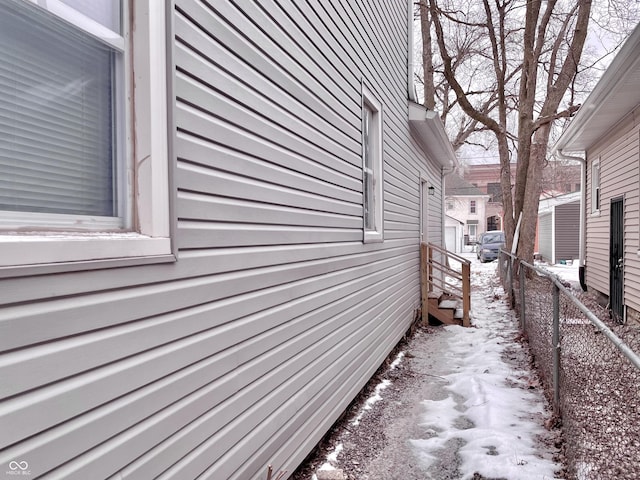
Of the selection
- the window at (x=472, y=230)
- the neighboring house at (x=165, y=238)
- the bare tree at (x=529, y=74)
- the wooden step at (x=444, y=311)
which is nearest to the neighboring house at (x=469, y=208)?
the window at (x=472, y=230)

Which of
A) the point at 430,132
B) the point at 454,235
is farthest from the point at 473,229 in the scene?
the point at 430,132

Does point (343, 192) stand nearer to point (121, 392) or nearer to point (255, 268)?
point (255, 268)

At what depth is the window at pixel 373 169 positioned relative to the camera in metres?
5.21

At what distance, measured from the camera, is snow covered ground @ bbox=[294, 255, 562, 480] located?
310 centimetres

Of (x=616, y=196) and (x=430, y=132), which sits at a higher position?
(x=430, y=132)

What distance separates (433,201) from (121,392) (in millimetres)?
10622

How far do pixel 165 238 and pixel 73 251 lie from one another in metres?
0.43

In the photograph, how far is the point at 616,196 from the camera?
8.79 meters

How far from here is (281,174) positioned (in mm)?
2852

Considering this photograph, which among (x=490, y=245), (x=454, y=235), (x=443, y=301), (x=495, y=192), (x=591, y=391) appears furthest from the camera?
(x=495, y=192)

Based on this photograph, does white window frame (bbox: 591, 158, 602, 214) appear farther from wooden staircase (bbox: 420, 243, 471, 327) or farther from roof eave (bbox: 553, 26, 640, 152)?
wooden staircase (bbox: 420, 243, 471, 327)

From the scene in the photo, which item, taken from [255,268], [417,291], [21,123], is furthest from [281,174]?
[417,291]

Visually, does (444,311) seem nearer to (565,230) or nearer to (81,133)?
(81,133)

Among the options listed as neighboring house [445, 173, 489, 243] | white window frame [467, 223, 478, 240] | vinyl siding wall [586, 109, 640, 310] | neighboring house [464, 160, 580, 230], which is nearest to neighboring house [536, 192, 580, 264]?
neighboring house [464, 160, 580, 230]
